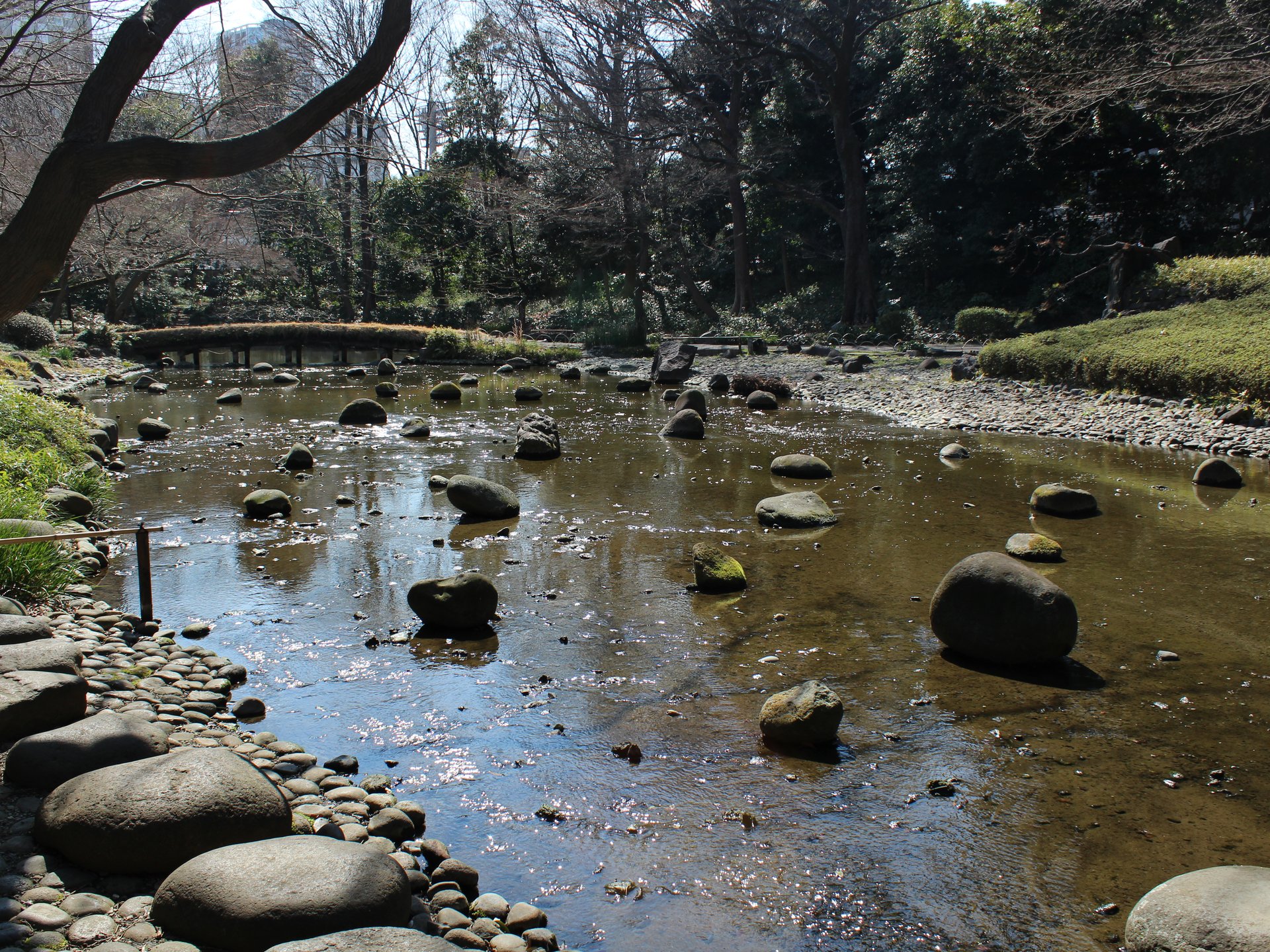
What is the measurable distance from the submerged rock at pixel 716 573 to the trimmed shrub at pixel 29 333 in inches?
875

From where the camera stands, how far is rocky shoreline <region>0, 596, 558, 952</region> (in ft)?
8.89

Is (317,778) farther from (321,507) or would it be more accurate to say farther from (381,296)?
(381,296)

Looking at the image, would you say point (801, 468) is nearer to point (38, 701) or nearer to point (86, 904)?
point (38, 701)

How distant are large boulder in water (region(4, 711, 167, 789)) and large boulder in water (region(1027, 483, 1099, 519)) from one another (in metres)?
8.16

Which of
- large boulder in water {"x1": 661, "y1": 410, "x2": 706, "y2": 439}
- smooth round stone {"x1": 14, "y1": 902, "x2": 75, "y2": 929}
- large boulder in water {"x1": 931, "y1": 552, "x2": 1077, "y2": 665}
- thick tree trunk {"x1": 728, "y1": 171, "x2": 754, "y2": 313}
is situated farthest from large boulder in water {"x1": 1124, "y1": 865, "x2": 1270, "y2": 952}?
thick tree trunk {"x1": 728, "y1": 171, "x2": 754, "y2": 313}

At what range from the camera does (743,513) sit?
9.50 meters

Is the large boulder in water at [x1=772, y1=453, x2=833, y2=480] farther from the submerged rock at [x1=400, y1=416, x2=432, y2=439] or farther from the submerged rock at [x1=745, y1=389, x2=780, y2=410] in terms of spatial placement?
the submerged rock at [x1=745, y1=389, x2=780, y2=410]

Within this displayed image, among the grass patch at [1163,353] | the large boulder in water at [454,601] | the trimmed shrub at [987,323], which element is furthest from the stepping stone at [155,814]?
the trimmed shrub at [987,323]

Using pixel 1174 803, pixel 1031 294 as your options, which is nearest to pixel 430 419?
pixel 1174 803

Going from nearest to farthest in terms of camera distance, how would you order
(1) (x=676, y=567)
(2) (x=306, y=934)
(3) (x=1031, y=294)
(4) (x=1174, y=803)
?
(2) (x=306, y=934) → (4) (x=1174, y=803) → (1) (x=676, y=567) → (3) (x=1031, y=294)

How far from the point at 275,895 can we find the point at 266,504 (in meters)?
7.16

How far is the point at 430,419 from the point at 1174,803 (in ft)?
46.7

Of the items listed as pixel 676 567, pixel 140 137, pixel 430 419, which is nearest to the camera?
pixel 140 137

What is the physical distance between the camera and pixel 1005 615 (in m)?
5.55
